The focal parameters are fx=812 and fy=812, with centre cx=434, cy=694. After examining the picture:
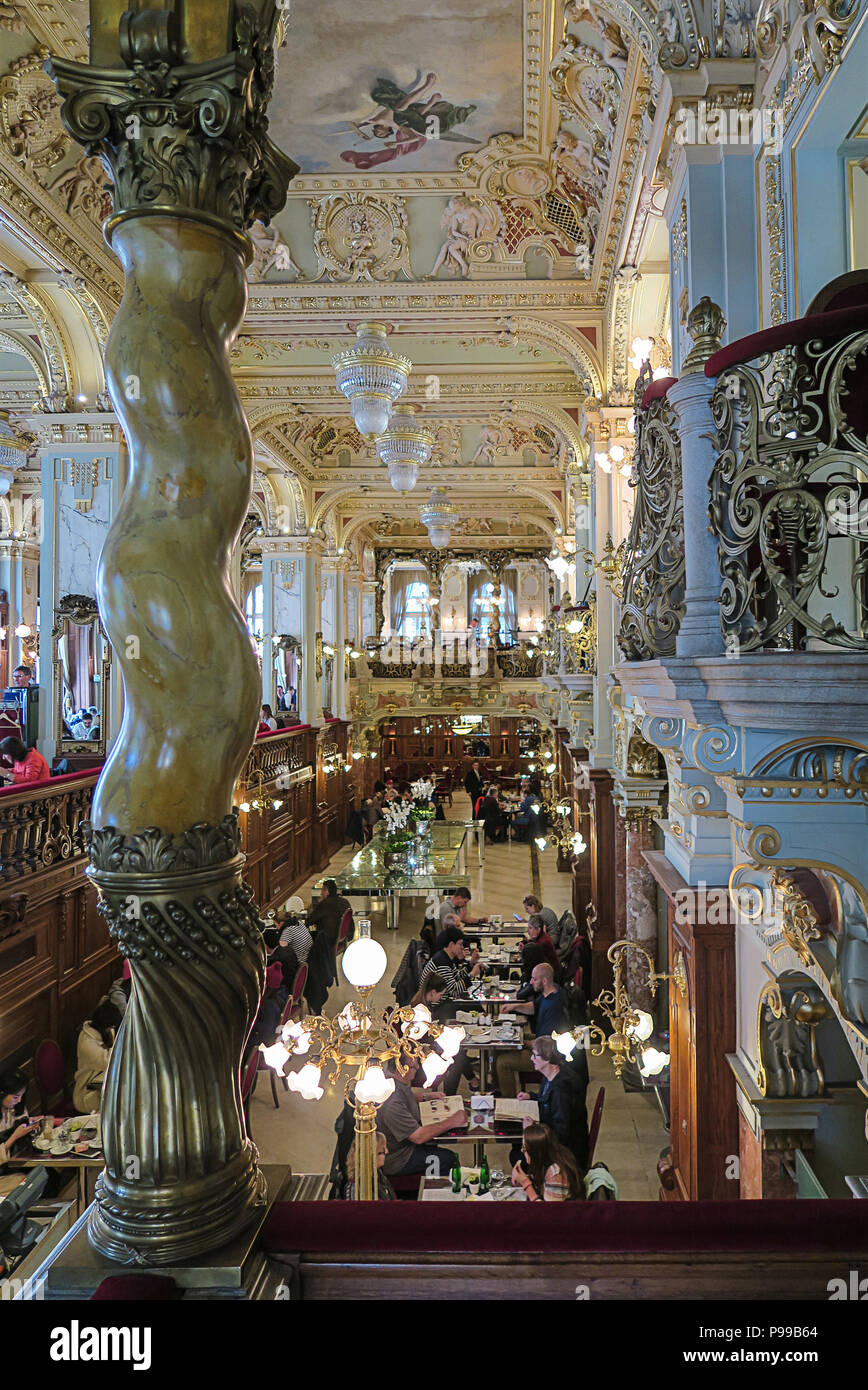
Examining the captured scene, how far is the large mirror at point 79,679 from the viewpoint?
29.2 ft

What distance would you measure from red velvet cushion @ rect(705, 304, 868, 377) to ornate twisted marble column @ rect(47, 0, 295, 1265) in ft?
4.47

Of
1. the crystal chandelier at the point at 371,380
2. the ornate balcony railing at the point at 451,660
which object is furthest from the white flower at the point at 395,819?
the crystal chandelier at the point at 371,380

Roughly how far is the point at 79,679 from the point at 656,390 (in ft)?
25.3

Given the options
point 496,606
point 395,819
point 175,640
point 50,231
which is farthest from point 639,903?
point 496,606

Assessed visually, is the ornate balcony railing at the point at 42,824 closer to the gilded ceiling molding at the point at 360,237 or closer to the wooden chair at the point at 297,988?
the wooden chair at the point at 297,988

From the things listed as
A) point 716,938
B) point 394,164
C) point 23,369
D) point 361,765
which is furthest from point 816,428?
point 361,765

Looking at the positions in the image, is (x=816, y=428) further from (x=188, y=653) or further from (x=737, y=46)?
(x=737, y=46)

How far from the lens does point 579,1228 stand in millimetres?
1752

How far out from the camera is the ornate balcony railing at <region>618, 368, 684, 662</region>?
2.92 m

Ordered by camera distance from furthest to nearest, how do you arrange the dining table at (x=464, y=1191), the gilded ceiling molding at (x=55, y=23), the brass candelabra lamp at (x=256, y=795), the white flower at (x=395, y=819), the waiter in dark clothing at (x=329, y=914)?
the white flower at (x=395, y=819)
the brass candelabra lamp at (x=256, y=795)
the waiter in dark clothing at (x=329, y=914)
the gilded ceiling molding at (x=55, y=23)
the dining table at (x=464, y=1191)

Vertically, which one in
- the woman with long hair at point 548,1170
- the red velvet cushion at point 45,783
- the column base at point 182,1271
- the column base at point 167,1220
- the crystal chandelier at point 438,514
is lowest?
the woman with long hair at point 548,1170

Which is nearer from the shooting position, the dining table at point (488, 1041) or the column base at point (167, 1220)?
the column base at point (167, 1220)

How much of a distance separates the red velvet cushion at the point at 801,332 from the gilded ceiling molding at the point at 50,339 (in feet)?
28.1
